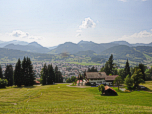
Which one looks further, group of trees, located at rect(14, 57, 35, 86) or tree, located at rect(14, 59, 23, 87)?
group of trees, located at rect(14, 57, 35, 86)

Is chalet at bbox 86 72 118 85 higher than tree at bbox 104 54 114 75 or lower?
lower

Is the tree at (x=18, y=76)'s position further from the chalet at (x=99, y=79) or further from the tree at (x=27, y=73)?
the chalet at (x=99, y=79)

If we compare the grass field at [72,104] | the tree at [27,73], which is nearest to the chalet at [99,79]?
the tree at [27,73]

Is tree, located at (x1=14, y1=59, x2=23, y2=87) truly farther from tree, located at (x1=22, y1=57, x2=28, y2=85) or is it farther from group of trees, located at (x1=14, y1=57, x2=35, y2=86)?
tree, located at (x1=22, y1=57, x2=28, y2=85)

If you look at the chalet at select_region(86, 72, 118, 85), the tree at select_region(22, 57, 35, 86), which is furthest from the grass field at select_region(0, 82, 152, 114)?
the chalet at select_region(86, 72, 118, 85)

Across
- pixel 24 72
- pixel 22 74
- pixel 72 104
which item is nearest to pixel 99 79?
pixel 24 72

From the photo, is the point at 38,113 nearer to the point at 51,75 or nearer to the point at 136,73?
the point at 136,73

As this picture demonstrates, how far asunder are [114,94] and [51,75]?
5315cm

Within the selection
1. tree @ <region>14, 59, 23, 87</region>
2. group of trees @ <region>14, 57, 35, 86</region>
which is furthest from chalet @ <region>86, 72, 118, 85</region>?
tree @ <region>14, 59, 23, 87</region>

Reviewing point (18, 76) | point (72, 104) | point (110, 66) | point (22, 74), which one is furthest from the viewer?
point (110, 66)

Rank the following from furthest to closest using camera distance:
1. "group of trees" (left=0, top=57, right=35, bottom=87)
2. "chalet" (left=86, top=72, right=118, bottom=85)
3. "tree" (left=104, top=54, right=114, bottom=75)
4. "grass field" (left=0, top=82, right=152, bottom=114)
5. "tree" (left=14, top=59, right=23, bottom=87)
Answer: "tree" (left=104, top=54, right=114, bottom=75) → "chalet" (left=86, top=72, right=118, bottom=85) → "group of trees" (left=0, top=57, right=35, bottom=87) → "tree" (left=14, top=59, right=23, bottom=87) → "grass field" (left=0, top=82, right=152, bottom=114)

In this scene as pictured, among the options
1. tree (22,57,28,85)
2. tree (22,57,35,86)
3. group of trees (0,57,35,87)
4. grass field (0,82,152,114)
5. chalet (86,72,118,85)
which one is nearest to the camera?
grass field (0,82,152,114)

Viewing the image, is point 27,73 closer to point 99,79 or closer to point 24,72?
point 24,72

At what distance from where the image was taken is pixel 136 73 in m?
49.8
